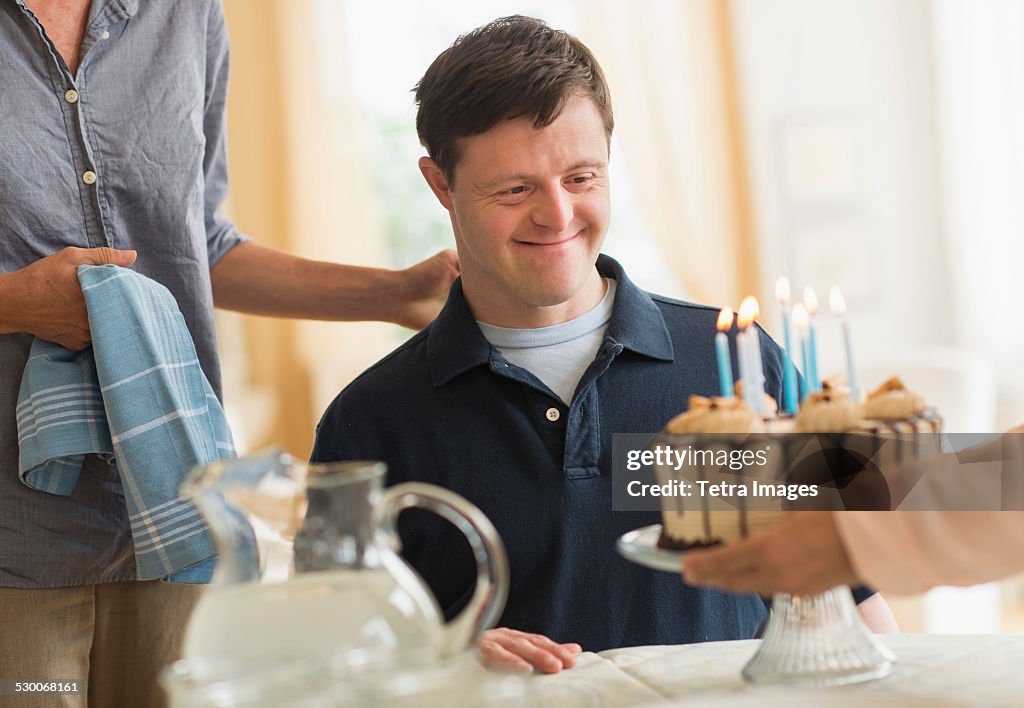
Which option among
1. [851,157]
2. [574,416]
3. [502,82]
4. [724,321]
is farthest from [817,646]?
[851,157]

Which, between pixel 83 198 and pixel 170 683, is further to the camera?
pixel 83 198

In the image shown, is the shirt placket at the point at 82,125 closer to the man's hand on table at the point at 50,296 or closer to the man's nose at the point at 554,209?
the man's hand on table at the point at 50,296

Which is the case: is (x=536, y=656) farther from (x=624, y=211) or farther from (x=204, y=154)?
(x=624, y=211)

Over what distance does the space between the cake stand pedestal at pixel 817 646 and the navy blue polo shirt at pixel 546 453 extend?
431 mm

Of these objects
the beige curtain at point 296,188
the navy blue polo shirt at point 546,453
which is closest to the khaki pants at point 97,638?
the navy blue polo shirt at point 546,453

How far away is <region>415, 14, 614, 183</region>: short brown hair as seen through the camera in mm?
1489

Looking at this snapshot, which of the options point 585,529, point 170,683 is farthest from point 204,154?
point 170,683

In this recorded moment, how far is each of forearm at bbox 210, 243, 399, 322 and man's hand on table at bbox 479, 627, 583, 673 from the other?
0.77 m

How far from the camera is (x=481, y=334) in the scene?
61.9 inches

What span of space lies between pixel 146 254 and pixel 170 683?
3.07 ft

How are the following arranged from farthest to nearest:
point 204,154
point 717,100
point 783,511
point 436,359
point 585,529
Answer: point 717,100 → point 204,154 → point 436,359 → point 585,529 → point 783,511

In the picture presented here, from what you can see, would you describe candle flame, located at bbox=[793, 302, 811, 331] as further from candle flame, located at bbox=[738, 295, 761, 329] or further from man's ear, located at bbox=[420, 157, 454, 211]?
man's ear, located at bbox=[420, 157, 454, 211]

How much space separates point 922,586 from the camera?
861 millimetres

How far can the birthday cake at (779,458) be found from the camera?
3.14ft
